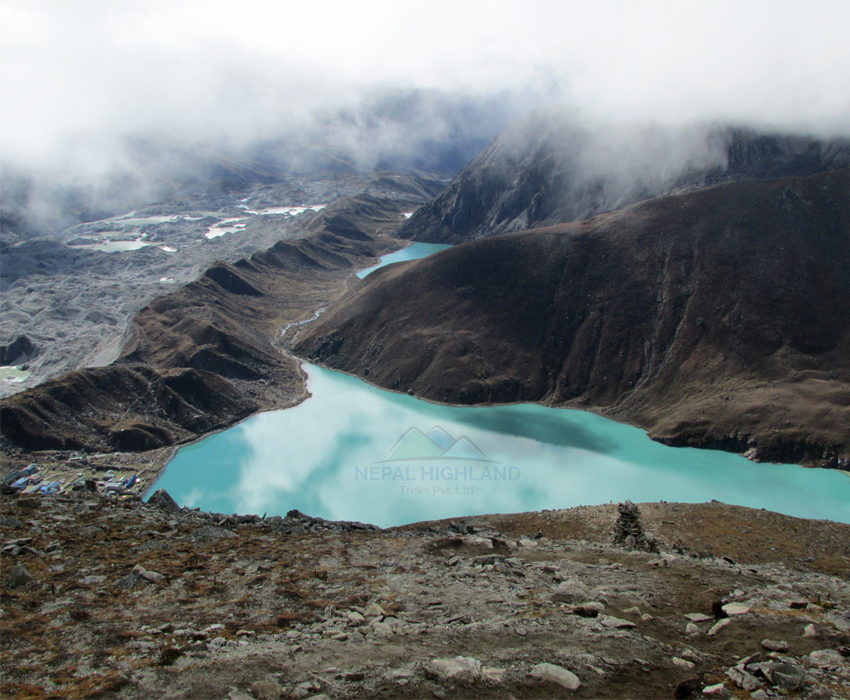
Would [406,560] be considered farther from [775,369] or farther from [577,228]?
[577,228]

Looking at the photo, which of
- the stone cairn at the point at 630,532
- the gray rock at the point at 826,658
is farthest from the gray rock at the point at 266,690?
the stone cairn at the point at 630,532

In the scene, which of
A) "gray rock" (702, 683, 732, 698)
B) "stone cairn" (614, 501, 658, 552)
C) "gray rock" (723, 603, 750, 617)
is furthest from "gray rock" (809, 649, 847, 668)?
"stone cairn" (614, 501, 658, 552)

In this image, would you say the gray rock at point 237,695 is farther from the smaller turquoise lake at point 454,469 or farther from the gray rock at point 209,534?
the smaller turquoise lake at point 454,469

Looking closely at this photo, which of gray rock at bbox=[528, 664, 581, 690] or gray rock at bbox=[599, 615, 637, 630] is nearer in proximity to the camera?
gray rock at bbox=[528, 664, 581, 690]

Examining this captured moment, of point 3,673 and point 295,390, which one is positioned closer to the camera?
point 3,673

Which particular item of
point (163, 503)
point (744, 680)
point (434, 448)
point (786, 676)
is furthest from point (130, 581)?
point (434, 448)

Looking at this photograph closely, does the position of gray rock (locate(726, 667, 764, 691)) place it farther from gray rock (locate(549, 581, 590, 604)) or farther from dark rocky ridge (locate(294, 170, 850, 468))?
dark rocky ridge (locate(294, 170, 850, 468))

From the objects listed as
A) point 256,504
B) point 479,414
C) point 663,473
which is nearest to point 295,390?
point 479,414
